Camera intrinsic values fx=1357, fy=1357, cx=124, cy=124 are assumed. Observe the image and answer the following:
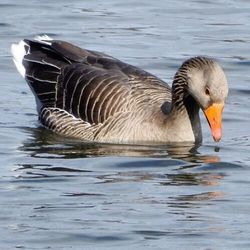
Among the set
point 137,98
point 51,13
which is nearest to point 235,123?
point 137,98

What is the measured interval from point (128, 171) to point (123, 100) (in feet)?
5.74

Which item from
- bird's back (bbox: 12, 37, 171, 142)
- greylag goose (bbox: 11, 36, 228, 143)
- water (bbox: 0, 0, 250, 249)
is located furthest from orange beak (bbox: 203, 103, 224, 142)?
bird's back (bbox: 12, 37, 171, 142)

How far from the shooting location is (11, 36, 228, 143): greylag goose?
14867 mm

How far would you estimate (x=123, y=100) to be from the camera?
15.5m

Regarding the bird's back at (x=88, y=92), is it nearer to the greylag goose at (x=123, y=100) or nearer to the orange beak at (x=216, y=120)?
the greylag goose at (x=123, y=100)

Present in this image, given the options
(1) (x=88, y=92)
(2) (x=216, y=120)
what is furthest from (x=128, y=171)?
(1) (x=88, y=92)

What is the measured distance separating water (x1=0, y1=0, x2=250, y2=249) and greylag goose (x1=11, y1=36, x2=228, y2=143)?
0.70 ft

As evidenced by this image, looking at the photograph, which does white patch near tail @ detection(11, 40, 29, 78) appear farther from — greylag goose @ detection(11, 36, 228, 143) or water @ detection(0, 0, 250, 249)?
greylag goose @ detection(11, 36, 228, 143)

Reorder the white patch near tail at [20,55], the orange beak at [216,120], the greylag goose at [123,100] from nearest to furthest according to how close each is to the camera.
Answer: the orange beak at [216,120], the greylag goose at [123,100], the white patch near tail at [20,55]

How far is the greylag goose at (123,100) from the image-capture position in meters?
14.9

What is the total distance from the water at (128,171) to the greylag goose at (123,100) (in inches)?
8.3

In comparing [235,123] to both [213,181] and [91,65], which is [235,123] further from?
[213,181]

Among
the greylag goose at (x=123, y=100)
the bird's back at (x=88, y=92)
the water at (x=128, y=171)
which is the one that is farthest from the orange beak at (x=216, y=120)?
the bird's back at (x=88, y=92)

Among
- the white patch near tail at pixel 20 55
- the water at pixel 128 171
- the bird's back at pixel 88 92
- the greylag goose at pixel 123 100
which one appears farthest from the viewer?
the white patch near tail at pixel 20 55
